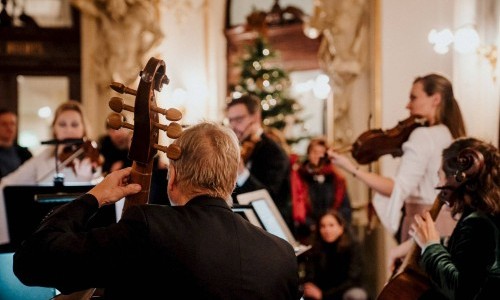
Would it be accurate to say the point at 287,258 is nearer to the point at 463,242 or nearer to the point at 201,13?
the point at 463,242

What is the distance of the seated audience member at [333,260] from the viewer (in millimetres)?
5535

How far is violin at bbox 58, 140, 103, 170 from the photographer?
3.85m

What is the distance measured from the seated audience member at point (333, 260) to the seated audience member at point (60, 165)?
6.62ft

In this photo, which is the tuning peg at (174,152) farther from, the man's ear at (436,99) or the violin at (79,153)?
the man's ear at (436,99)

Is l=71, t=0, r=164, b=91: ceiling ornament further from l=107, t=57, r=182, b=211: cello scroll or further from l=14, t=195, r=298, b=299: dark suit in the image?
l=14, t=195, r=298, b=299: dark suit

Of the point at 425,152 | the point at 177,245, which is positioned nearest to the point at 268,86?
the point at 425,152

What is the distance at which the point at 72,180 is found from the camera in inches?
164

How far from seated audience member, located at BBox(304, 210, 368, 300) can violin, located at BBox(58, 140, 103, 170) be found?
2.12m

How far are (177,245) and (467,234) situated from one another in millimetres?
1169

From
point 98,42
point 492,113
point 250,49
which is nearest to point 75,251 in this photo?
point 492,113

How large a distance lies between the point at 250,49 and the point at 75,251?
6.99 m

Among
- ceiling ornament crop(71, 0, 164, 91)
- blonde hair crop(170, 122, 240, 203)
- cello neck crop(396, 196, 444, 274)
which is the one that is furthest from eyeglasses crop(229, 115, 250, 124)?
ceiling ornament crop(71, 0, 164, 91)

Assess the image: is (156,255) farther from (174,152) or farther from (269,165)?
(269,165)

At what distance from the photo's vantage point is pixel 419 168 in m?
3.73
